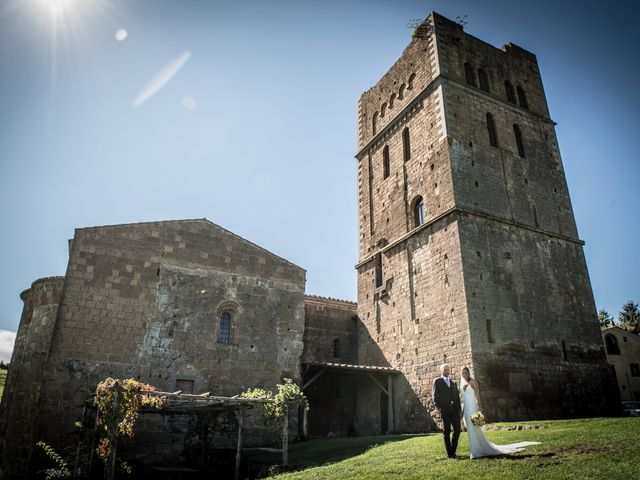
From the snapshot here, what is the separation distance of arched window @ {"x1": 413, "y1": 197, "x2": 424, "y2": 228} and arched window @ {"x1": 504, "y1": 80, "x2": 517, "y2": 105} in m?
7.76

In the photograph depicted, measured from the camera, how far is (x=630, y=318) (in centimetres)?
4491

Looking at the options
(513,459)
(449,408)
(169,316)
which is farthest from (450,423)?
(169,316)

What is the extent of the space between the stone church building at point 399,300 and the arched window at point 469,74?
8cm

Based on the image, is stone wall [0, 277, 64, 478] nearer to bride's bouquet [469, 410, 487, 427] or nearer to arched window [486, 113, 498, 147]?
bride's bouquet [469, 410, 487, 427]

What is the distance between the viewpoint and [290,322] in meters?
19.1

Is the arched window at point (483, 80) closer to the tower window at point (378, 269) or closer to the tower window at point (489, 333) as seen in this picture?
the tower window at point (378, 269)

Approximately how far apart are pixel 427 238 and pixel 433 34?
34.0 feet

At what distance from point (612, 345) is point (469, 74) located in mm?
25665

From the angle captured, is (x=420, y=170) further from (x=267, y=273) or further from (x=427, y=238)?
(x=267, y=273)

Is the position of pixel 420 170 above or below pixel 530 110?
below

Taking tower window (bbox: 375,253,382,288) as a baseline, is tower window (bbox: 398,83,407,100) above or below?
above

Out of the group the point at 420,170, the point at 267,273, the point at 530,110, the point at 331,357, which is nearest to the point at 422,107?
the point at 420,170

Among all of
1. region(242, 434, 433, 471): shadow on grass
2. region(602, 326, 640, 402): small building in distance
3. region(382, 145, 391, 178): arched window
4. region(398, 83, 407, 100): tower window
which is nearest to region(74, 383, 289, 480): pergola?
region(242, 434, 433, 471): shadow on grass

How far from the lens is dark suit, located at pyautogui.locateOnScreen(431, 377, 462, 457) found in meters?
8.82
